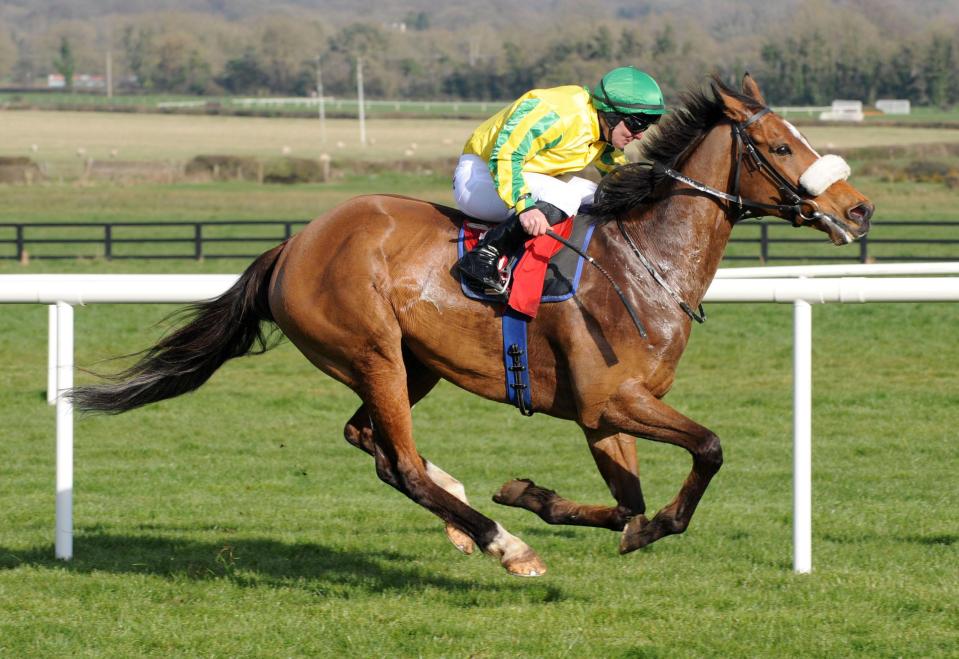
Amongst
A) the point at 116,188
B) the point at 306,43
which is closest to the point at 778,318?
the point at 116,188

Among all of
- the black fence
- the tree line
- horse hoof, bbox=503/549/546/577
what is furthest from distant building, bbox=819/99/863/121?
horse hoof, bbox=503/549/546/577

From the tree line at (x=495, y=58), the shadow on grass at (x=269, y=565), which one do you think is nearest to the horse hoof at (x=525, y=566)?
the shadow on grass at (x=269, y=565)

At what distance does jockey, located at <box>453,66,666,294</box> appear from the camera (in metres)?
4.71

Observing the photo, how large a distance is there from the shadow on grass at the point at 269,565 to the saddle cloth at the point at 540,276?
3.51 ft

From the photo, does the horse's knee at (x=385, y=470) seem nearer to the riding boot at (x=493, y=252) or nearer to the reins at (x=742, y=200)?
the riding boot at (x=493, y=252)

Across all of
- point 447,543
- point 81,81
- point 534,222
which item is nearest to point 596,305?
point 534,222

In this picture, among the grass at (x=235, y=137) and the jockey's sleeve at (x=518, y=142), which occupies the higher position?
the jockey's sleeve at (x=518, y=142)

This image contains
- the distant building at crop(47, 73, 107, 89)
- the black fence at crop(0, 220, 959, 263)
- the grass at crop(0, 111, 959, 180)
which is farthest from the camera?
the distant building at crop(47, 73, 107, 89)

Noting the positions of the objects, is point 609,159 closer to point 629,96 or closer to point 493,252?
point 629,96

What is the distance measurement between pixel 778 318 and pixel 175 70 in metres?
134

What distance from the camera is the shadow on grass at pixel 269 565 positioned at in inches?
196

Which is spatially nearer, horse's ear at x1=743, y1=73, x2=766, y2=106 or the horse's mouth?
the horse's mouth

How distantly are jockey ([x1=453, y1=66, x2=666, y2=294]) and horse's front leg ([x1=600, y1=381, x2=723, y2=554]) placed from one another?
1.92ft

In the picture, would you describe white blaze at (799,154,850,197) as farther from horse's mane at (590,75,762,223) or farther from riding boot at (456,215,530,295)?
riding boot at (456,215,530,295)
